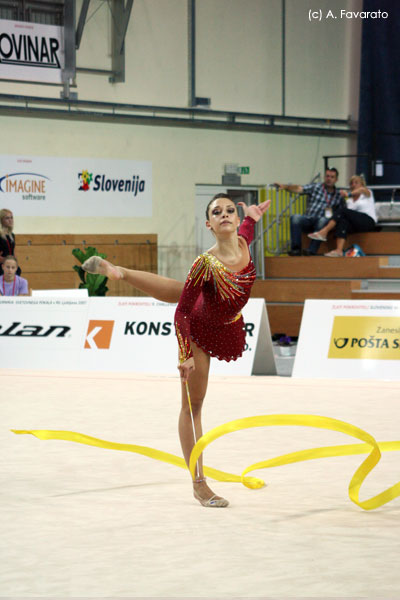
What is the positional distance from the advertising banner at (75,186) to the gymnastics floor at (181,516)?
24.9 feet

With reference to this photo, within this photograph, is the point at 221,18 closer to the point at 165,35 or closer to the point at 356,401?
the point at 165,35

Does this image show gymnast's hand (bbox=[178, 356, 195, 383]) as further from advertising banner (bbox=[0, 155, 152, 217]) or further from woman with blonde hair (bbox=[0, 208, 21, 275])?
advertising banner (bbox=[0, 155, 152, 217])

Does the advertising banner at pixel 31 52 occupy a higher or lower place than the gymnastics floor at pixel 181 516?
higher

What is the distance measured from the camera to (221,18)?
15.7m

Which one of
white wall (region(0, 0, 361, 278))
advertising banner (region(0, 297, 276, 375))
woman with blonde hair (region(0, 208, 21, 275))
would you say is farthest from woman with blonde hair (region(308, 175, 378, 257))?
advertising banner (region(0, 297, 276, 375))

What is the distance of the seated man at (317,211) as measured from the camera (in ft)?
41.3

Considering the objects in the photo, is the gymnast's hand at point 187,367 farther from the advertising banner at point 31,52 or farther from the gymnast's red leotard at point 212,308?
the advertising banner at point 31,52

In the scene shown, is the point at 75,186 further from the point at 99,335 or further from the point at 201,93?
the point at 99,335

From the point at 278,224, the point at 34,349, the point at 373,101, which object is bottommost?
the point at 34,349

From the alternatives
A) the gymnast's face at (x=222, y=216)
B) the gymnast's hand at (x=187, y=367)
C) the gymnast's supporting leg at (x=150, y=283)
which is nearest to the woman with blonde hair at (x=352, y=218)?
the gymnast's face at (x=222, y=216)

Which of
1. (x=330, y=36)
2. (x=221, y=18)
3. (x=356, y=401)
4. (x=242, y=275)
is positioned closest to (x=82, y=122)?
(x=221, y=18)

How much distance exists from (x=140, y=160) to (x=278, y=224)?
106 inches

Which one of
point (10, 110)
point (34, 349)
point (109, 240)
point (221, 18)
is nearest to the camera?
point (34, 349)

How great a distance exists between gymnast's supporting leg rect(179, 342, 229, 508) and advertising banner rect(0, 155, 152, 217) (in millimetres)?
10075
